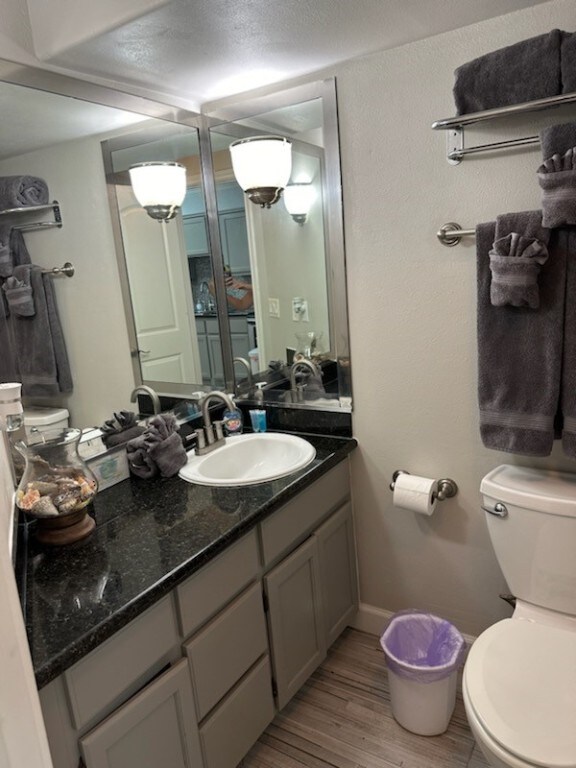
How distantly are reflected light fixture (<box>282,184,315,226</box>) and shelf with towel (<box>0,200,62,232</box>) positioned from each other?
2.86ft

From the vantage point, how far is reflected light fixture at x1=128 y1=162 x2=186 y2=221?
1.95 meters

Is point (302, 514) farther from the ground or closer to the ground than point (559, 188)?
closer to the ground

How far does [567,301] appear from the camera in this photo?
148 centimetres

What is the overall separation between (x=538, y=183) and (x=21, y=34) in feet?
4.96

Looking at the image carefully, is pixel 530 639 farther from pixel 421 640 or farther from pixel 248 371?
pixel 248 371

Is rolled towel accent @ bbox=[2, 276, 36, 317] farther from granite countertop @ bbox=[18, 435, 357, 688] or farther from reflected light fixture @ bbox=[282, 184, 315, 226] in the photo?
reflected light fixture @ bbox=[282, 184, 315, 226]

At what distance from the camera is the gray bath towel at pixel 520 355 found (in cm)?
149

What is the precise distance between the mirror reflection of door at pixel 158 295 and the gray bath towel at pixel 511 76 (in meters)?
1.12

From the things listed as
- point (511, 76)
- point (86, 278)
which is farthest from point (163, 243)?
point (511, 76)

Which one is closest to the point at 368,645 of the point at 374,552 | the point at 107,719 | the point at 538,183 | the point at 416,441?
Result: the point at 374,552

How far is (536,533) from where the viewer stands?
158 cm

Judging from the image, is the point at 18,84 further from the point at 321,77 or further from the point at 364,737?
the point at 364,737

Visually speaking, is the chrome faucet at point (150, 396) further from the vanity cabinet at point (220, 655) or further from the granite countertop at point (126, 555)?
the vanity cabinet at point (220, 655)

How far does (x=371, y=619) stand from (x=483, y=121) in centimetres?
185
